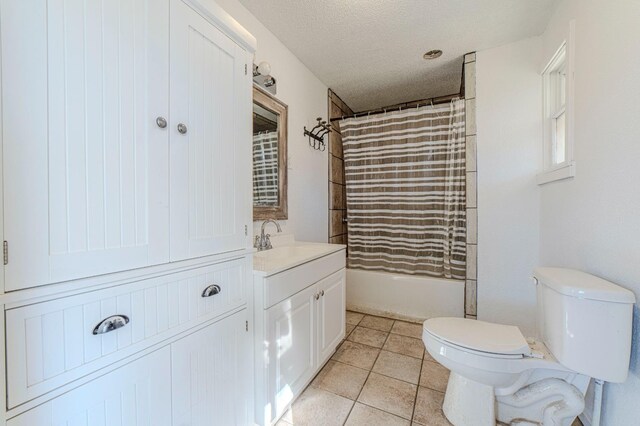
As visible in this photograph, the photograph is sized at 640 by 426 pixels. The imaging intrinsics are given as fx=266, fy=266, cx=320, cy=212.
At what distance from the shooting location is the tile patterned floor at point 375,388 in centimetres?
142

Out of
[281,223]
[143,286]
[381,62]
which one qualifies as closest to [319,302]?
[281,223]

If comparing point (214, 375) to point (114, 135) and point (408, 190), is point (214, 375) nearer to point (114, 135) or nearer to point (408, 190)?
point (114, 135)

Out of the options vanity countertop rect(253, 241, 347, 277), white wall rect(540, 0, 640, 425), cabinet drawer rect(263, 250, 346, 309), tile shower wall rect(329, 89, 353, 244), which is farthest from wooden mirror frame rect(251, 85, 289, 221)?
white wall rect(540, 0, 640, 425)

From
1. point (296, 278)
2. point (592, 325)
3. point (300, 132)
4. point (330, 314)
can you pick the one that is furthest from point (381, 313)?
point (300, 132)

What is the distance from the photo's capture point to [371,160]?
2.85m

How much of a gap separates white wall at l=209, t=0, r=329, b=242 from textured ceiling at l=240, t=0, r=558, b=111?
2.8 inches

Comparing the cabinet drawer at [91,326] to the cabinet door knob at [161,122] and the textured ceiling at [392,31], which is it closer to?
the cabinet door knob at [161,122]

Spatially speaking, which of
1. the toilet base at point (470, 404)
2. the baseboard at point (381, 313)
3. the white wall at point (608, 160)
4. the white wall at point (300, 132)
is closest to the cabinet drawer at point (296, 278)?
the white wall at point (300, 132)

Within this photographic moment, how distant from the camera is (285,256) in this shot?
172 centimetres

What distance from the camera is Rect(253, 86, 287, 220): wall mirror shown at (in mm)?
1846

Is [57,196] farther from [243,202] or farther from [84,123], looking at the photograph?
[243,202]

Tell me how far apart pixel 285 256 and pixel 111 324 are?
1035 millimetres

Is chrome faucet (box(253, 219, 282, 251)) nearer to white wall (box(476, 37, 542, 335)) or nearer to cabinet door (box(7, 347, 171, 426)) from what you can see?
cabinet door (box(7, 347, 171, 426))

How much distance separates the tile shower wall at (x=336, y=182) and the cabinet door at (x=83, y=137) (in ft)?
6.95
